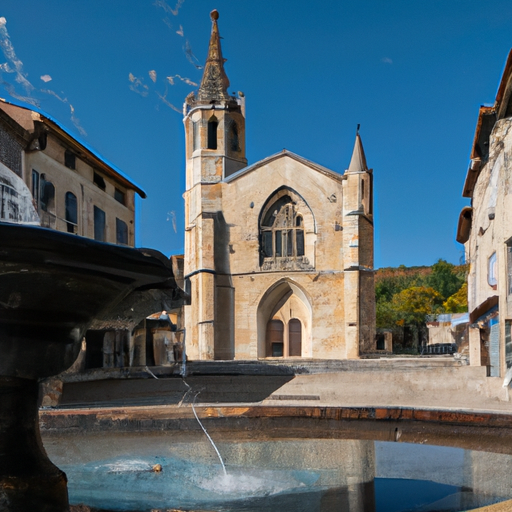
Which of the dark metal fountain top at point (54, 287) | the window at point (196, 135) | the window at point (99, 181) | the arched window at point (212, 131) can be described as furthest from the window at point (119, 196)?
the dark metal fountain top at point (54, 287)

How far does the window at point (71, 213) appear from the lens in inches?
877

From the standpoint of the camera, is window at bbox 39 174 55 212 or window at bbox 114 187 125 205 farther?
window at bbox 114 187 125 205

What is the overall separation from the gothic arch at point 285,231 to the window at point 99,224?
10.7m

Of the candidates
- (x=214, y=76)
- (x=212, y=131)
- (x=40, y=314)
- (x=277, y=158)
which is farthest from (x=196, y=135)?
(x=40, y=314)

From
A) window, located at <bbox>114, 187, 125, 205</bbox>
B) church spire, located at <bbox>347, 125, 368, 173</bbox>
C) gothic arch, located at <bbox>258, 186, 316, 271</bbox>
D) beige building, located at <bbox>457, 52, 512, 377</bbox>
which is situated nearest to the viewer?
beige building, located at <bbox>457, 52, 512, 377</bbox>

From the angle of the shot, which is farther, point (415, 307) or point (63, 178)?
point (415, 307)

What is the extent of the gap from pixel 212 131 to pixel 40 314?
3476 cm

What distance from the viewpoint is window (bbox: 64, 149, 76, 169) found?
73.7 feet

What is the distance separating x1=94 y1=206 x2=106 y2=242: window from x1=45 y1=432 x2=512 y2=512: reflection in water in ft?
61.3

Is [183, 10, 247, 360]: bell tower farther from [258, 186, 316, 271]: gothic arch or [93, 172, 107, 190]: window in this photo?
[93, 172, 107, 190]: window

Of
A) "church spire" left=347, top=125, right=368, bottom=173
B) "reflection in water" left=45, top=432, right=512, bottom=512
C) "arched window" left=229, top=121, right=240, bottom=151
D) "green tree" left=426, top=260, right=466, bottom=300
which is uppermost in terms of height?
"arched window" left=229, top=121, right=240, bottom=151

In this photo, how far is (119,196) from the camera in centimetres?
2833

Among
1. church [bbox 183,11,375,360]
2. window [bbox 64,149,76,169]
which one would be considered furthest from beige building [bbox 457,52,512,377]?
window [bbox 64,149,76,169]

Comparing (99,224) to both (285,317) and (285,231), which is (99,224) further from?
(285,317)
